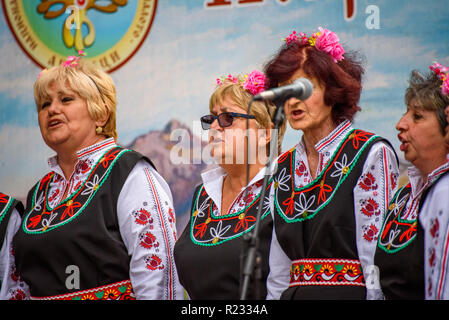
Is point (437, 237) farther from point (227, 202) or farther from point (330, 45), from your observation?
point (227, 202)

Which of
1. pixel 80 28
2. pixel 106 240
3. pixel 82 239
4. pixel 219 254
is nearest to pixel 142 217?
pixel 106 240

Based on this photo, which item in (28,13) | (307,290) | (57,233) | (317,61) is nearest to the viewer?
(307,290)

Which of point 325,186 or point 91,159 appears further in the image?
point 91,159

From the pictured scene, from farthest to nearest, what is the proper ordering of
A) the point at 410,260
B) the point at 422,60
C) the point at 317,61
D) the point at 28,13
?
the point at 28,13
the point at 422,60
the point at 317,61
the point at 410,260

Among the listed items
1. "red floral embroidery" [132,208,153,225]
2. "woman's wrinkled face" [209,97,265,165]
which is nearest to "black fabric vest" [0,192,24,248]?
"red floral embroidery" [132,208,153,225]

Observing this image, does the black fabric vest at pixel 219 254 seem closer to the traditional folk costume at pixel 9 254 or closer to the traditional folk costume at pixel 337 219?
the traditional folk costume at pixel 337 219

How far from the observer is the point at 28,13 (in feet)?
17.3

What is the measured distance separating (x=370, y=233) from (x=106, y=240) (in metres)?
1.23

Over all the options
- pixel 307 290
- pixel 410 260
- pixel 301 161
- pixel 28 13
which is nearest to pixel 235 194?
pixel 301 161

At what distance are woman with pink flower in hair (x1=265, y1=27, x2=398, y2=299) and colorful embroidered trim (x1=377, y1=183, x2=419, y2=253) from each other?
0.05m

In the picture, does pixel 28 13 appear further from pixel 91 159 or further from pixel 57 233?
pixel 57 233

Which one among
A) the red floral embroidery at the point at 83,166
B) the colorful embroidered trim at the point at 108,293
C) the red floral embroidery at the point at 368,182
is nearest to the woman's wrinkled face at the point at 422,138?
the red floral embroidery at the point at 368,182

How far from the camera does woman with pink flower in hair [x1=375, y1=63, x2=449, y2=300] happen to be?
249 cm
